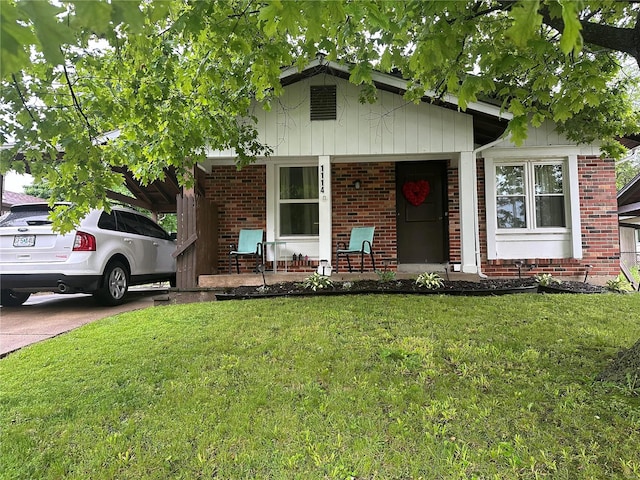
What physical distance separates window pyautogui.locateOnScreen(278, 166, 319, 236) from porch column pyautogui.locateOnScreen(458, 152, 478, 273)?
9.61ft

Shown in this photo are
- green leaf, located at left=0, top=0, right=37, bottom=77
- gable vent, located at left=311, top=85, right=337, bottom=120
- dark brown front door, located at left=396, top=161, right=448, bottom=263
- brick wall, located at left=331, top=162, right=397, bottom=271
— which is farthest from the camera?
dark brown front door, located at left=396, top=161, right=448, bottom=263

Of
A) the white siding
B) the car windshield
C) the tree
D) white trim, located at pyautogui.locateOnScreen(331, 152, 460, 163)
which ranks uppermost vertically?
the white siding

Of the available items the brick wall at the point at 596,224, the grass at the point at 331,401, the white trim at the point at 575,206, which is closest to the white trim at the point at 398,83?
the white trim at the point at 575,206

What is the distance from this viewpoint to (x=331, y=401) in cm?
248

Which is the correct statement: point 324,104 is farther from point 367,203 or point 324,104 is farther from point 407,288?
point 407,288

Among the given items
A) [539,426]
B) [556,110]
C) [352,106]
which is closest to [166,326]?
[539,426]

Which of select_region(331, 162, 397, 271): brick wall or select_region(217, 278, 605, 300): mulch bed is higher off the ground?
select_region(331, 162, 397, 271): brick wall

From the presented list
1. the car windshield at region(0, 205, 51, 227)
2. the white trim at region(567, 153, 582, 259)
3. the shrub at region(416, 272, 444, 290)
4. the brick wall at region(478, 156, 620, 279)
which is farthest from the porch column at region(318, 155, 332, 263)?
the white trim at region(567, 153, 582, 259)

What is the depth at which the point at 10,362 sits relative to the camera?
11.4 feet

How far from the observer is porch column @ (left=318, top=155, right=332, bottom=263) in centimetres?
675

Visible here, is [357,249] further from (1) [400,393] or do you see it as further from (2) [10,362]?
(2) [10,362]

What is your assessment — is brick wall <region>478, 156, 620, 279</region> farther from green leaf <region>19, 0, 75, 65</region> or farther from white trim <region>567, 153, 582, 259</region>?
green leaf <region>19, 0, 75, 65</region>

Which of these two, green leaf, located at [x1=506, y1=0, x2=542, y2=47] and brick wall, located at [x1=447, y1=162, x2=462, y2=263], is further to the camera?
brick wall, located at [x1=447, y1=162, x2=462, y2=263]

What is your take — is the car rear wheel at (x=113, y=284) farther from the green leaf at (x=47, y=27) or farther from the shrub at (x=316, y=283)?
the green leaf at (x=47, y=27)
